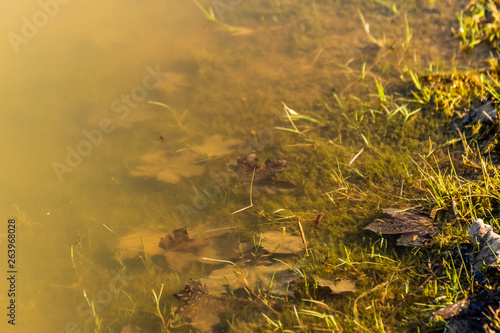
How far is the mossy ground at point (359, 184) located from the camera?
83.2 inches

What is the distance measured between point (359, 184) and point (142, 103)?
6.71 ft

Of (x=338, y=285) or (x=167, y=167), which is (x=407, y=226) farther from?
(x=167, y=167)

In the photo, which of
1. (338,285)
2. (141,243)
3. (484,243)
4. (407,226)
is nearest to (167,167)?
(141,243)

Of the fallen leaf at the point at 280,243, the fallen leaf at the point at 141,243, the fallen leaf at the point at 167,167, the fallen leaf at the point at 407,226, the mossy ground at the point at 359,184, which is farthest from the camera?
the fallen leaf at the point at 167,167

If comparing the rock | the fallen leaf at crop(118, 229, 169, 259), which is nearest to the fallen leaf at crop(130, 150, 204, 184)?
the fallen leaf at crop(118, 229, 169, 259)

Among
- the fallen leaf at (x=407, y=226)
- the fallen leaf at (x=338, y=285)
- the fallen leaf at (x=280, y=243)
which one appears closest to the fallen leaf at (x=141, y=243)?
the fallen leaf at (x=280, y=243)

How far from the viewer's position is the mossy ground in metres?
2.11

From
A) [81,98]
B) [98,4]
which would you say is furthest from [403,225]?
[98,4]

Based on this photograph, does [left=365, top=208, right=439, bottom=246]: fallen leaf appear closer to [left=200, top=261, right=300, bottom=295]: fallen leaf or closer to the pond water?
[left=200, top=261, right=300, bottom=295]: fallen leaf

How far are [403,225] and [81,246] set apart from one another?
6.79 ft

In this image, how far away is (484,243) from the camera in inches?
79.0

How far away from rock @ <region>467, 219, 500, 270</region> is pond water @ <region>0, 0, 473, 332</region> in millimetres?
1125

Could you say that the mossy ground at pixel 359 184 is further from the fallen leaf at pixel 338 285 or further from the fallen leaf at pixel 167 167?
the fallen leaf at pixel 167 167

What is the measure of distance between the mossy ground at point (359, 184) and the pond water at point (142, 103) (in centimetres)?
3
